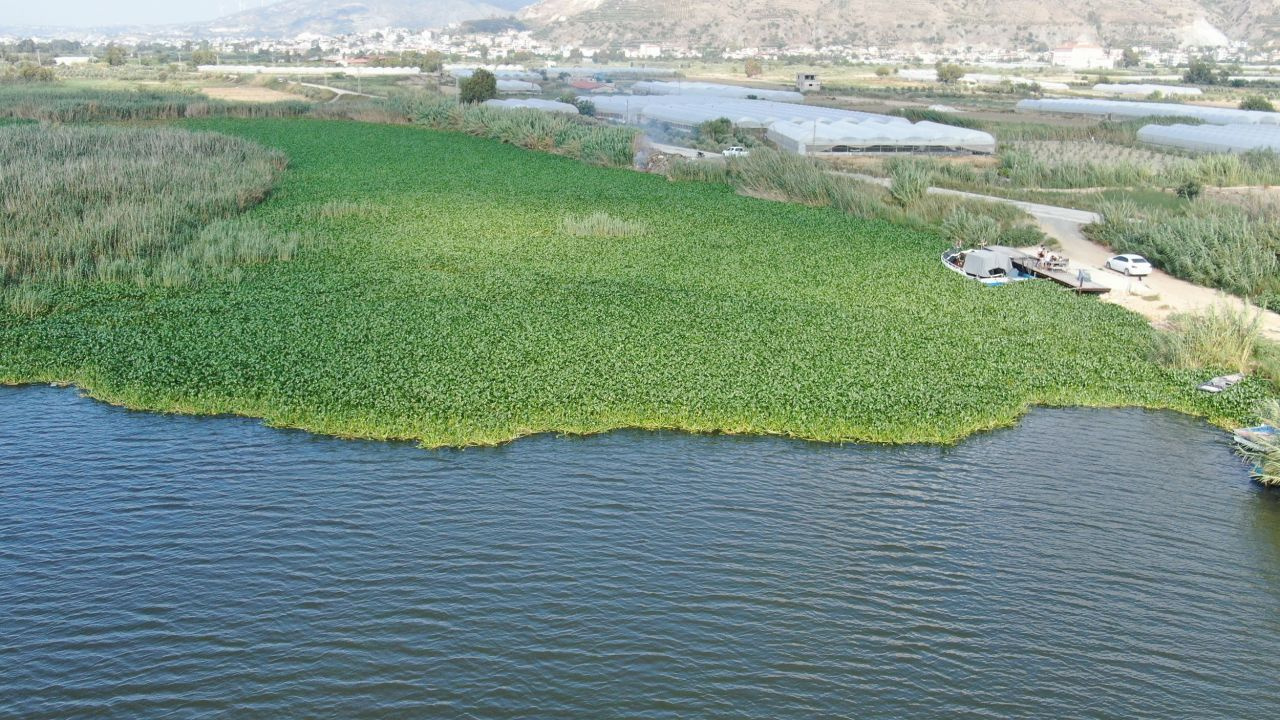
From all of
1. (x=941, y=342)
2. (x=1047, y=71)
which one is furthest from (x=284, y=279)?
(x=1047, y=71)

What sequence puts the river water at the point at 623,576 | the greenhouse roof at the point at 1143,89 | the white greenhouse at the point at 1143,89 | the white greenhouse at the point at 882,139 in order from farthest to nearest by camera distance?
the greenhouse roof at the point at 1143,89 → the white greenhouse at the point at 1143,89 → the white greenhouse at the point at 882,139 → the river water at the point at 623,576

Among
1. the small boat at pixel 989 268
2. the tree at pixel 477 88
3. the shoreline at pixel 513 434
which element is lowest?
the shoreline at pixel 513 434

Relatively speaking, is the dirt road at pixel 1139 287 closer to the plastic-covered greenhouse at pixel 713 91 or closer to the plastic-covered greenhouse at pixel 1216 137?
the plastic-covered greenhouse at pixel 1216 137

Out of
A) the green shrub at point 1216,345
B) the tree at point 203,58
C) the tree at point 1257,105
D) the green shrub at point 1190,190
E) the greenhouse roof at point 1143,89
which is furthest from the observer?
the tree at point 203,58

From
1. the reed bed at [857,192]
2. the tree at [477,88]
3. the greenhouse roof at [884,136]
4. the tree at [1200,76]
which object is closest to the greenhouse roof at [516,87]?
the tree at [477,88]

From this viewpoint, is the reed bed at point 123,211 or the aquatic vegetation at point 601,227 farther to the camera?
the aquatic vegetation at point 601,227

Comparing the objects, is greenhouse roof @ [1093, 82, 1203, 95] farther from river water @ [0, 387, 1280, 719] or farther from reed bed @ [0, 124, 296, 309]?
river water @ [0, 387, 1280, 719]
